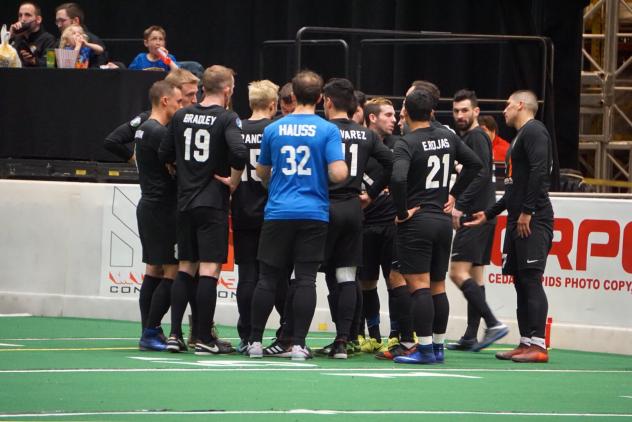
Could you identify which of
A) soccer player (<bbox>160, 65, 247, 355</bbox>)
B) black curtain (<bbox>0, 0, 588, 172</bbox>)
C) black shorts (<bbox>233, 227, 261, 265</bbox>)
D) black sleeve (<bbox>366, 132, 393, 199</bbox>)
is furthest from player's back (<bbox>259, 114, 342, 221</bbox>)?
black curtain (<bbox>0, 0, 588, 172</bbox>)

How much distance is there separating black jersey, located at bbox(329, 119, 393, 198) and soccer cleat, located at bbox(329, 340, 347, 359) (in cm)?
109

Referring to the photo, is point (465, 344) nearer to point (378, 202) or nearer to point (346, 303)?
point (378, 202)

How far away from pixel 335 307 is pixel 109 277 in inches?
159

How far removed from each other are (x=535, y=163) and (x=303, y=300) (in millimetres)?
2171

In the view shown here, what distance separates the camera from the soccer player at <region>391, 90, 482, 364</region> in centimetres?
1005

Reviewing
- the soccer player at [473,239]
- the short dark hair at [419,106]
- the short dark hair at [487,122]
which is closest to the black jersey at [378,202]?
the soccer player at [473,239]

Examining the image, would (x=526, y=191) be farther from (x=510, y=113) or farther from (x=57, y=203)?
(x=57, y=203)

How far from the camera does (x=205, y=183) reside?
10.3 m

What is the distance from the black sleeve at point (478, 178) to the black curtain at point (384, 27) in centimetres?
303

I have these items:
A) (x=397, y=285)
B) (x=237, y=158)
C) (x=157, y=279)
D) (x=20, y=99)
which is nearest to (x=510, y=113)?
(x=397, y=285)

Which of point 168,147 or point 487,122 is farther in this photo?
point 487,122

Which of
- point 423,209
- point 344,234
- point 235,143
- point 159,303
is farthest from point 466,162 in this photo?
point 159,303

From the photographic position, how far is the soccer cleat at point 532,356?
35.4 feet

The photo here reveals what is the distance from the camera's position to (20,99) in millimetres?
14633
